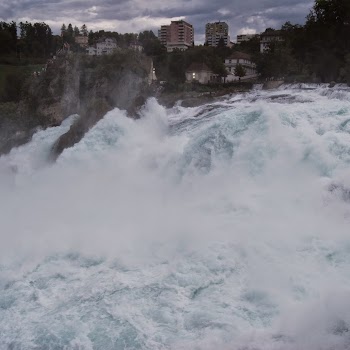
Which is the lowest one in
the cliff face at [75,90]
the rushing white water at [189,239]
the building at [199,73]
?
the rushing white water at [189,239]

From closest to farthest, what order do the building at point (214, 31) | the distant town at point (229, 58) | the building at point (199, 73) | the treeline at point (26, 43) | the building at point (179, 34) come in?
the distant town at point (229, 58) < the building at point (199, 73) < the treeline at point (26, 43) < the building at point (179, 34) < the building at point (214, 31)

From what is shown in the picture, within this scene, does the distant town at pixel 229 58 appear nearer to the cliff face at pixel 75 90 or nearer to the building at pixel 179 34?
the cliff face at pixel 75 90

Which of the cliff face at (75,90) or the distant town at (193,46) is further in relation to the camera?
the distant town at (193,46)

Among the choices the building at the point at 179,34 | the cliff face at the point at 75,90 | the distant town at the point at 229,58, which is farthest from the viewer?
the building at the point at 179,34

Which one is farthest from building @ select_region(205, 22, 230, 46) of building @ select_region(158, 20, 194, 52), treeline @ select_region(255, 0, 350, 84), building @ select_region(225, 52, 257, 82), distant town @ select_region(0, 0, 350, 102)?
treeline @ select_region(255, 0, 350, 84)

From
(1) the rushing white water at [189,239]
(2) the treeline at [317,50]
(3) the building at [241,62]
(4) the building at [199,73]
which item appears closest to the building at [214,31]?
(3) the building at [241,62]

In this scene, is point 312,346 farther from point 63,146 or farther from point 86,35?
point 86,35

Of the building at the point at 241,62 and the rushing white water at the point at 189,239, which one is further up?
the building at the point at 241,62
